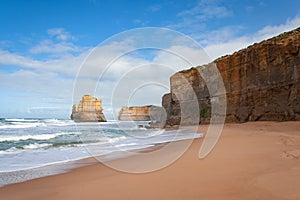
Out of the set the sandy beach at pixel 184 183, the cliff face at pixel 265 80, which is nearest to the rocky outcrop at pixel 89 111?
the cliff face at pixel 265 80

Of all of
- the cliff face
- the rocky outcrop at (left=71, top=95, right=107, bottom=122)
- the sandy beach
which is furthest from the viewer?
the rocky outcrop at (left=71, top=95, right=107, bottom=122)

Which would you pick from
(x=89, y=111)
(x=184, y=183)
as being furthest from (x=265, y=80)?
(x=89, y=111)

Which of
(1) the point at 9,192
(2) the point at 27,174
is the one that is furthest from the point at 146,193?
(2) the point at 27,174

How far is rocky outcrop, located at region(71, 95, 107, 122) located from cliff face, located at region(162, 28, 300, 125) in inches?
2131

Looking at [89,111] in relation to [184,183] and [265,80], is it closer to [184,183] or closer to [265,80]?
[265,80]

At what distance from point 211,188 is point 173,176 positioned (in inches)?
35.3

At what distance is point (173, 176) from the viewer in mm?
3977

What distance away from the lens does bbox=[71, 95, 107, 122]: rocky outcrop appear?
74.4 meters

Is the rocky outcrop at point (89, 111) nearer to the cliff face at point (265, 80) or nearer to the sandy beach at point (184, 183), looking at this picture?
the cliff face at point (265, 80)

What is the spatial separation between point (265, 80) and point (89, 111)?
6392cm

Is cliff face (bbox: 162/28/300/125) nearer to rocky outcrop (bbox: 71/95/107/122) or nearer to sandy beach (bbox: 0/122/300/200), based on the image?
sandy beach (bbox: 0/122/300/200)

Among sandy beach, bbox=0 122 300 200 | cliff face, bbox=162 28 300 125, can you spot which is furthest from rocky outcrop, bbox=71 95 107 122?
sandy beach, bbox=0 122 300 200

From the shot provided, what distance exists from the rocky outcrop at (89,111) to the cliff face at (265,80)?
54133 mm

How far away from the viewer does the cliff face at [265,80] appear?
1692cm
